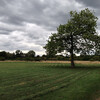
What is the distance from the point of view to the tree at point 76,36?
3572 cm

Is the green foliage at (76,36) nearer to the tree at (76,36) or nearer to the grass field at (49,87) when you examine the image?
the tree at (76,36)

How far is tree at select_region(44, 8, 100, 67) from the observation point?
35.7 metres

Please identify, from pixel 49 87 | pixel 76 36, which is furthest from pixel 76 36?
pixel 49 87

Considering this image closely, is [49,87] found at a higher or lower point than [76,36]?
lower

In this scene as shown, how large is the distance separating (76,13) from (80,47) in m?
9.73

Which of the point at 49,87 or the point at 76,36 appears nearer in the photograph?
the point at 49,87

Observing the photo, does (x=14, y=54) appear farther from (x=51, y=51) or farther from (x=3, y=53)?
(x=51, y=51)

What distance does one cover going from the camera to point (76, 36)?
37438 mm

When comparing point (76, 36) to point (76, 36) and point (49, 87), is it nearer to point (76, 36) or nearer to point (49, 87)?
point (76, 36)

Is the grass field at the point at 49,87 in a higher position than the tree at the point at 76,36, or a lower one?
lower

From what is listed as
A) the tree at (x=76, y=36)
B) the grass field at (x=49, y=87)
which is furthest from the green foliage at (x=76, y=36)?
the grass field at (x=49, y=87)

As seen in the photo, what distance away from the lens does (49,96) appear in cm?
948

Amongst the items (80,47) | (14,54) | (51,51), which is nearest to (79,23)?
→ (80,47)

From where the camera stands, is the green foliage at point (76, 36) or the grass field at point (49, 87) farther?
the green foliage at point (76, 36)
